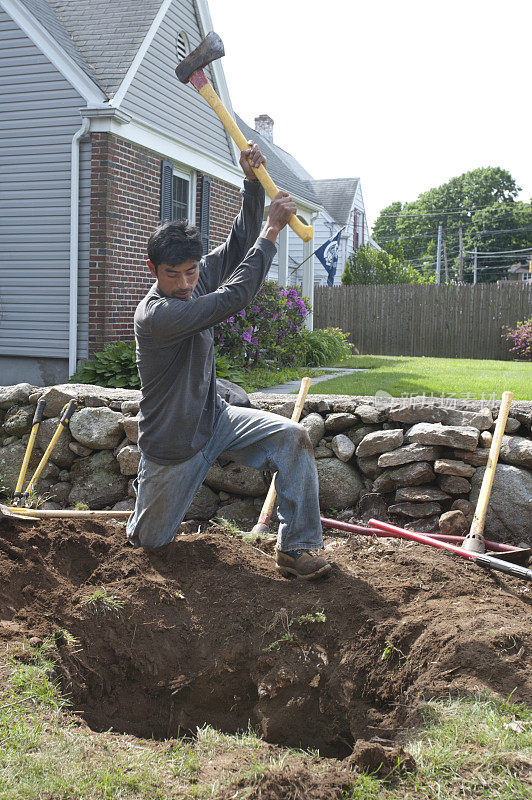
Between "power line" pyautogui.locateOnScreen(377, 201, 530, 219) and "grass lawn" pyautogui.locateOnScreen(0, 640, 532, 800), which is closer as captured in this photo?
"grass lawn" pyautogui.locateOnScreen(0, 640, 532, 800)

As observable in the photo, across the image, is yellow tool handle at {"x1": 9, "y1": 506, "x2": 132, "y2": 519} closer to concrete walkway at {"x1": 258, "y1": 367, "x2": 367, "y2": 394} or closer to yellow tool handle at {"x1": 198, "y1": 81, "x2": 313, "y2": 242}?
yellow tool handle at {"x1": 198, "y1": 81, "x2": 313, "y2": 242}

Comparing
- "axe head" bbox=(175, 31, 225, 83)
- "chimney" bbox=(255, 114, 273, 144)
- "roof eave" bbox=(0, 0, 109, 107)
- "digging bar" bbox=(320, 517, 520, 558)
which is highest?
"chimney" bbox=(255, 114, 273, 144)

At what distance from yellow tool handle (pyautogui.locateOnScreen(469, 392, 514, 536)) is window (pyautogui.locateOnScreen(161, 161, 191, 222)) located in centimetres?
679

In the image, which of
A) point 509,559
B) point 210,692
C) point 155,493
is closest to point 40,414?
point 155,493

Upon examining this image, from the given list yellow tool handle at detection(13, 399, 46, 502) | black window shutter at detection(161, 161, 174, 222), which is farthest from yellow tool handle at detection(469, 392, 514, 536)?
black window shutter at detection(161, 161, 174, 222)

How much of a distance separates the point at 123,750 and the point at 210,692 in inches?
30.3

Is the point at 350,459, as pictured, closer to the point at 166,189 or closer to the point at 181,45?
the point at 166,189

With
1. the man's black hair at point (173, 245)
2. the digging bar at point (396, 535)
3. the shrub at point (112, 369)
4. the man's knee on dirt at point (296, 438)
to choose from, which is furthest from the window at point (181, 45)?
the man's knee on dirt at point (296, 438)

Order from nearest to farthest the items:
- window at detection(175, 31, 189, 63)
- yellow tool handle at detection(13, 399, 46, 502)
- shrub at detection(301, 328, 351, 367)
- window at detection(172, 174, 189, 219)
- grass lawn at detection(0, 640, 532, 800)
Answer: grass lawn at detection(0, 640, 532, 800), yellow tool handle at detection(13, 399, 46, 502), window at detection(172, 174, 189, 219), window at detection(175, 31, 189, 63), shrub at detection(301, 328, 351, 367)

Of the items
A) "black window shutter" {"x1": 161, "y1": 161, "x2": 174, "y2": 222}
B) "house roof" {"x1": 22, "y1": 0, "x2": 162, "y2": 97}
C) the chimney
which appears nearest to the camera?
"house roof" {"x1": 22, "y1": 0, "x2": 162, "y2": 97}

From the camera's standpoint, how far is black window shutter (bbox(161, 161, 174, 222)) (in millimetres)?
10500

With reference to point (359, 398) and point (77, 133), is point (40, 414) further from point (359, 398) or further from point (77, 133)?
point (77, 133)

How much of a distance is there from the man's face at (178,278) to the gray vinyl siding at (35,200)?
6.00 meters

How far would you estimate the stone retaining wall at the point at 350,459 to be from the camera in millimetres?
5062
